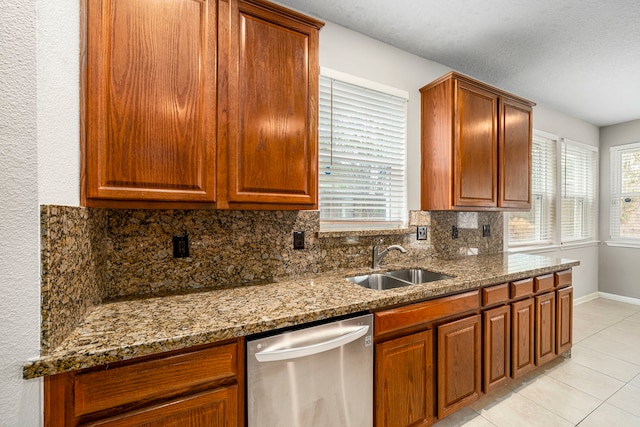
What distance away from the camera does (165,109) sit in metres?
1.22

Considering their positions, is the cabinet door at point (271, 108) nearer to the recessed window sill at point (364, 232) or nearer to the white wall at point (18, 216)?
the recessed window sill at point (364, 232)

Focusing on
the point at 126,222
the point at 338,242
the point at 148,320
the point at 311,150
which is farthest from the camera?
the point at 338,242

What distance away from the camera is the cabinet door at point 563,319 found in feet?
7.97

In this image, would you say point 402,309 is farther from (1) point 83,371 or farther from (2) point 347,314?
(1) point 83,371

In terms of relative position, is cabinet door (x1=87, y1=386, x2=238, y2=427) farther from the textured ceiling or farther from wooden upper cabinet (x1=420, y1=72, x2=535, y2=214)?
the textured ceiling

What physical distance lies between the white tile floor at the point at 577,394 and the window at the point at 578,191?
5.28 feet

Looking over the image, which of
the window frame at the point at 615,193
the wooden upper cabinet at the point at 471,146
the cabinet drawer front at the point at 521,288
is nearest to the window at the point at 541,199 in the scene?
the wooden upper cabinet at the point at 471,146

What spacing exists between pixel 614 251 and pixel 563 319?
302cm

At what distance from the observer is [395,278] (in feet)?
6.77

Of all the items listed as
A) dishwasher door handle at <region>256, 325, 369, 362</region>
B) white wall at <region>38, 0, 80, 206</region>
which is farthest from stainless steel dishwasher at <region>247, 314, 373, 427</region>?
white wall at <region>38, 0, 80, 206</region>

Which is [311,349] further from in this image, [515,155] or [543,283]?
[515,155]

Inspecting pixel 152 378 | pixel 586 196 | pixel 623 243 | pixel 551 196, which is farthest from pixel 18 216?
pixel 623 243

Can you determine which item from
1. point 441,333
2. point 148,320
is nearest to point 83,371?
point 148,320

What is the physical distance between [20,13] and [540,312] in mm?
3302
